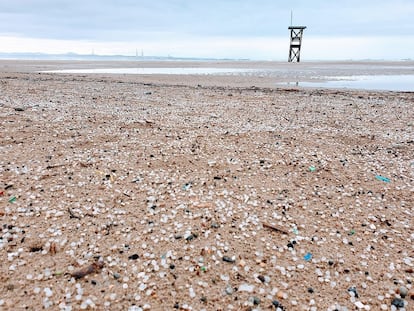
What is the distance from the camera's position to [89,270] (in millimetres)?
3670

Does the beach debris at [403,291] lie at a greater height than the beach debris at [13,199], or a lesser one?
lesser

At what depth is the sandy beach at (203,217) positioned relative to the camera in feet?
11.4

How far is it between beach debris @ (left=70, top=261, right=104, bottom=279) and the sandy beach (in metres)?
0.02

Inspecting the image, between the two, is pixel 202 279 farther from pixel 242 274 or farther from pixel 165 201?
pixel 165 201

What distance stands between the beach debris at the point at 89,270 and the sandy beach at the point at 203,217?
0.02m

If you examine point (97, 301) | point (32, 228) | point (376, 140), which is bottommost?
point (97, 301)

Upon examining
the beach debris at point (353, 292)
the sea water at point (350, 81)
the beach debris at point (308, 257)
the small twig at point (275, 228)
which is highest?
the sea water at point (350, 81)

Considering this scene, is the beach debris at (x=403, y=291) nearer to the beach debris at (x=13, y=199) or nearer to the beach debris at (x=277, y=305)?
the beach debris at (x=277, y=305)

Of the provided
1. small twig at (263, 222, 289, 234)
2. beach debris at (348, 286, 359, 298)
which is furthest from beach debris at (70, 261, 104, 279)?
beach debris at (348, 286, 359, 298)

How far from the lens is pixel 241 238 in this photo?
172 inches

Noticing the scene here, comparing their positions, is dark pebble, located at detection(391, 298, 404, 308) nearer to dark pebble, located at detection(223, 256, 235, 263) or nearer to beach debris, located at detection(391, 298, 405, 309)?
beach debris, located at detection(391, 298, 405, 309)

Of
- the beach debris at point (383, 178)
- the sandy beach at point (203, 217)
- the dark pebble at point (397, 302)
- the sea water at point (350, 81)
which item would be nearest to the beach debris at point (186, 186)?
the sandy beach at point (203, 217)

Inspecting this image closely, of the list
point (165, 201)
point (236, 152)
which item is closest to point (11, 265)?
point (165, 201)

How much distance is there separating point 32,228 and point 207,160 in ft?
12.6
